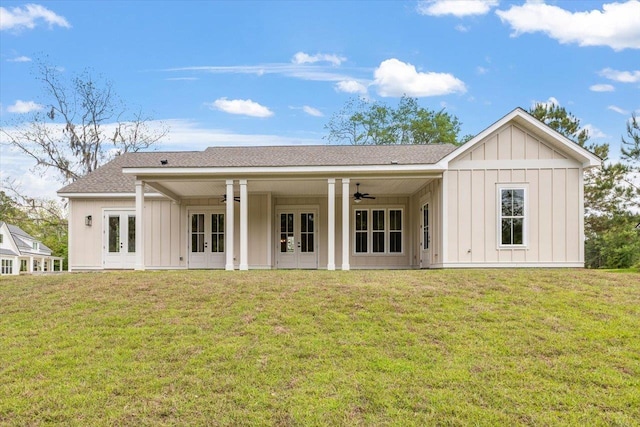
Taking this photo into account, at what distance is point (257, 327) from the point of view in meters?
6.71

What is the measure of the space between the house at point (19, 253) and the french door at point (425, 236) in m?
22.5

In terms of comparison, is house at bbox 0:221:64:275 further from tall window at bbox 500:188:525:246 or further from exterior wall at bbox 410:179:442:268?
tall window at bbox 500:188:525:246

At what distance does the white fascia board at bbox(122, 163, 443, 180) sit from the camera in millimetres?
12242

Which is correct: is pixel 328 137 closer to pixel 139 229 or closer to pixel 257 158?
pixel 257 158

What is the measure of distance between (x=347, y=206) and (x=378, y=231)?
3.49 m

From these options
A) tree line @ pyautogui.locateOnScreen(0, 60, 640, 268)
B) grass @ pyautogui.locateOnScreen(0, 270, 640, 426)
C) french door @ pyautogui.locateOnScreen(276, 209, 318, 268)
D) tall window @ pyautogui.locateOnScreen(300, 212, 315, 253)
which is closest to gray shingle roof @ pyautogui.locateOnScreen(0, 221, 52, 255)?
tree line @ pyautogui.locateOnScreen(0, 60, 640, 268)

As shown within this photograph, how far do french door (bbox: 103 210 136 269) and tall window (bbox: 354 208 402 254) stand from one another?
23.5ft

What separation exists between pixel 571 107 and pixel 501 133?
1596 cm

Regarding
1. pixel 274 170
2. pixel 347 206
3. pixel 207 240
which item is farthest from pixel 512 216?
pixel 207 240

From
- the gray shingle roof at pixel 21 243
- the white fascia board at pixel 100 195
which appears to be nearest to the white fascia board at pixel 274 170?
the white fascia board at pixel 100 195

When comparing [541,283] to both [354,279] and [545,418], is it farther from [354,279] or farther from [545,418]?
[545,418]

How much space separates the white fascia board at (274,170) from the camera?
482 inches

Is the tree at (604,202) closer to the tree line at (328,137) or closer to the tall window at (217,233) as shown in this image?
the tree line at (328,137)

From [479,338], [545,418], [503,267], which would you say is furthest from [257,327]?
[503,267]
